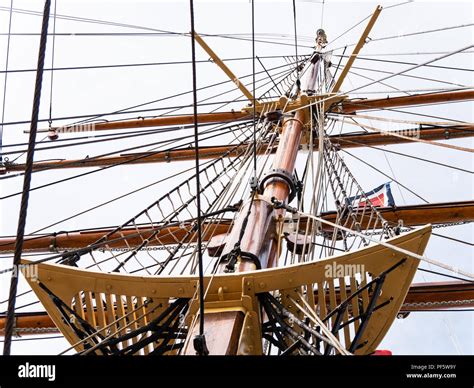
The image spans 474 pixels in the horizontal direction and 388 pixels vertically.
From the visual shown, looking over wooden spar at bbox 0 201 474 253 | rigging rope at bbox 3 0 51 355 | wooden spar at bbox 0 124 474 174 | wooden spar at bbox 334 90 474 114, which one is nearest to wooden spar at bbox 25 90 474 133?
wooden spar at bbox 334 90 474 114

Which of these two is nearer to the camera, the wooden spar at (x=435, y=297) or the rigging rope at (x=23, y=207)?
the rigging rope at (x=23, y=207)

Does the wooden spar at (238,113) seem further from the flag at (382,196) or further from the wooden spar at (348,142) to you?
the flag at (382,196)

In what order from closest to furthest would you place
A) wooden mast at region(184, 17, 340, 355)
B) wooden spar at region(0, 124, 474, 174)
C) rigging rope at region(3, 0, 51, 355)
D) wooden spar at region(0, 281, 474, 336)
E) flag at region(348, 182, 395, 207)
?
rigging rope at region(3, 0, 51, 355) < wooden mast at region(184, 17, 340, 355) < wooden spar at region(0, 281, 474, 336) < flag at region(348, 182, 395, 207) < wooden spar at region(0, 124, 474, 174)

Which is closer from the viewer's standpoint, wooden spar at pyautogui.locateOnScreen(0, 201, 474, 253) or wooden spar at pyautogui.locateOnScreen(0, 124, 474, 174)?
wooden spar at pyautogui.locateOnScreen(0, 201, 474, 253)

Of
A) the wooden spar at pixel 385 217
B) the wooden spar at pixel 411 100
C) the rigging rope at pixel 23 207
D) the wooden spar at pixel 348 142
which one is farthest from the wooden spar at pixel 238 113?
the rigging rope at pixel 23 207

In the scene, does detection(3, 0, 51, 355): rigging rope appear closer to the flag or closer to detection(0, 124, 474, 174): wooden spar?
the flag

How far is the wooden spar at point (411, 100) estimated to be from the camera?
9.81m

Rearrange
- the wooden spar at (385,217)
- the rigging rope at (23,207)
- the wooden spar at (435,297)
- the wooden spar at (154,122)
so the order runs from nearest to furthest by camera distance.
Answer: the rigging rope at (23,207), the wooden spar at (435,297), the wooden spar at (385,217), the wooden spar at (154,122)

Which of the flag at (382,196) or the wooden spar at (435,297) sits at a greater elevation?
the flag at (382,196)

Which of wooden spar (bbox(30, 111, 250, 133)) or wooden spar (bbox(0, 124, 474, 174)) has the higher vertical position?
wooden spar (bbox(30, 111, 250, 133))

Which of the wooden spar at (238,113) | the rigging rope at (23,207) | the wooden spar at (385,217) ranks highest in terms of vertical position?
the wooden spar at (238,113)

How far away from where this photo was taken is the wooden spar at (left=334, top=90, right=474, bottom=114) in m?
9.81

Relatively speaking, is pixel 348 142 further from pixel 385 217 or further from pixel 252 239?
pixel 252 239
